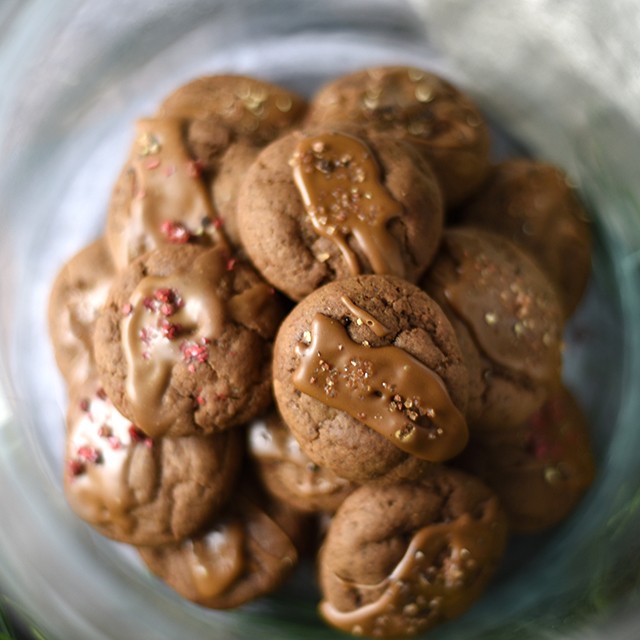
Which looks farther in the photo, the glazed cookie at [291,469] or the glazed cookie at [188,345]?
the glazed cookie at [291,469]

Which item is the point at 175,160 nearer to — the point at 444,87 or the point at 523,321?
the point at 444,87

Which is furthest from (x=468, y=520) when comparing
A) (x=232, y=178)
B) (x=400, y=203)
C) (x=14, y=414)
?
(x=14, y=414)

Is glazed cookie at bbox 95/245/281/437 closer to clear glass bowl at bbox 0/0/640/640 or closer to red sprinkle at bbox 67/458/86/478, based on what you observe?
red sprinkle at bbox 67/458/86/478

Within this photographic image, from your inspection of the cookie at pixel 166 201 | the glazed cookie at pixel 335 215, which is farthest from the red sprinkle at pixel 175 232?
the glazed cookie at pixel 335 215

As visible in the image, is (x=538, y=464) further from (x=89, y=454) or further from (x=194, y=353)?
(x=89, y=454)

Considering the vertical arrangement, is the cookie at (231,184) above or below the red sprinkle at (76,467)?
above

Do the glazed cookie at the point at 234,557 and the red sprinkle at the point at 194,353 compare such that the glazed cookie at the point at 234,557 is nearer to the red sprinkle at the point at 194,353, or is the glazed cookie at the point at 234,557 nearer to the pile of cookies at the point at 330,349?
the pile of cookies at the point at 330,349
